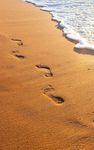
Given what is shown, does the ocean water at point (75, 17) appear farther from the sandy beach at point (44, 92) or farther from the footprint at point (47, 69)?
the footprint at point (47, 69)

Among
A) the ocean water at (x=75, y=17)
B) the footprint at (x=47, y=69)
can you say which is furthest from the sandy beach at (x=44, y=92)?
the ocean water at (x=75, y=17)

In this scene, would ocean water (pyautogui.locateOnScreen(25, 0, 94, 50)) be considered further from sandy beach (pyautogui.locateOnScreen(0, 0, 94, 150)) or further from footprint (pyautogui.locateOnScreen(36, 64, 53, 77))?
footprint (pyautogui.locateOnScreen(36, 64, 53, 77))

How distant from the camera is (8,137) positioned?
2.45 meters

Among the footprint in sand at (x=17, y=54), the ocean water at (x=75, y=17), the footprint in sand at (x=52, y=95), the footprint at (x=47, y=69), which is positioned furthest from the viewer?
the ocean water at (x=75, y=17)

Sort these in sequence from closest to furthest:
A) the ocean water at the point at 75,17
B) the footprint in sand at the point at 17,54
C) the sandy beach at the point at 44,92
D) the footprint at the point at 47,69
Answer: the sandy beach at the point at 44,92 → the footprint at the point at 47,69 → the footprint in sand at the point at 17,54 → the ocean water at the point at 75,17

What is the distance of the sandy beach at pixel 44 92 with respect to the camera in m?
2.47

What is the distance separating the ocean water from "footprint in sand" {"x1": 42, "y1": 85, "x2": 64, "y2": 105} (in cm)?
134

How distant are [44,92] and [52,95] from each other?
90mm

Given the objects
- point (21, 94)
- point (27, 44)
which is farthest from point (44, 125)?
point (27, 44)

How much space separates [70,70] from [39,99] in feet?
2.51

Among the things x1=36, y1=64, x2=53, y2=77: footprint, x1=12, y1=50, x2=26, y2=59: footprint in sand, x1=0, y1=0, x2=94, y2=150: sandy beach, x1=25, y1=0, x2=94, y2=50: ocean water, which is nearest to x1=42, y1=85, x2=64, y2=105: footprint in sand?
x1=0, y1=0, x2=94, y2=150: sandy beach

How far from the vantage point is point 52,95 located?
314cm

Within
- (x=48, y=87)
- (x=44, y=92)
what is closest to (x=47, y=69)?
(x=48, y=87)

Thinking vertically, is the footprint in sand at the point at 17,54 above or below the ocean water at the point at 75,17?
above
